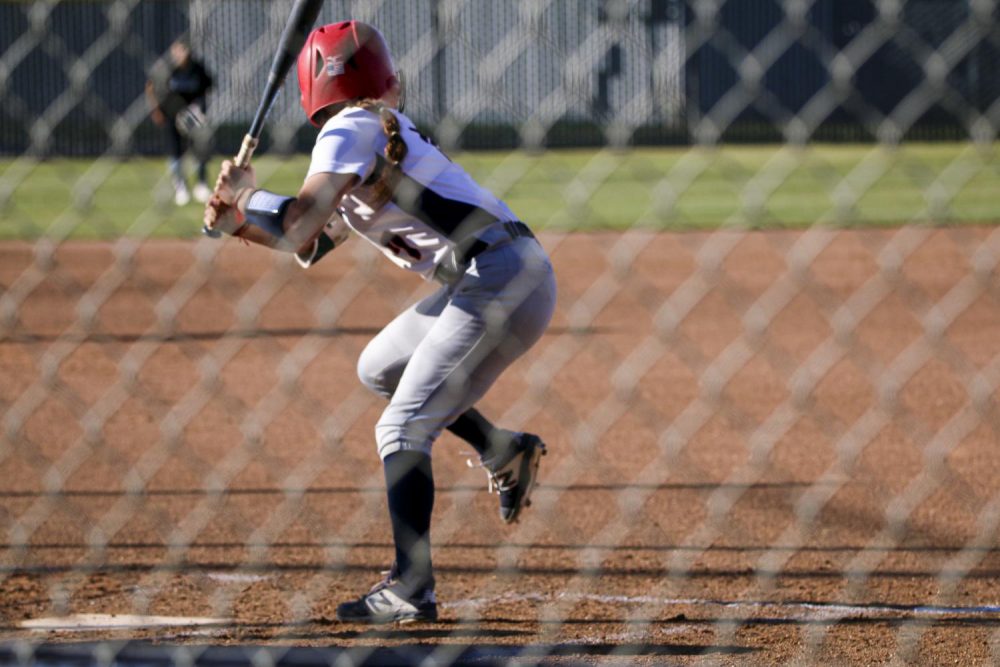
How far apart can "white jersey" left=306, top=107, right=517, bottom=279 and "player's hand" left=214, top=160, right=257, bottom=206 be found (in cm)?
30

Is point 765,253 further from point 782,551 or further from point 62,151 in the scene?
point 62,151

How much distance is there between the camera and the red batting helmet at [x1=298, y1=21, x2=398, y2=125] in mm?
3445

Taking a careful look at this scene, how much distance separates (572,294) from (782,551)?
16.8 ft

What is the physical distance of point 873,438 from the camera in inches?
223

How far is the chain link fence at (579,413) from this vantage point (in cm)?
356

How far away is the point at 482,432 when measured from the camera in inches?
163

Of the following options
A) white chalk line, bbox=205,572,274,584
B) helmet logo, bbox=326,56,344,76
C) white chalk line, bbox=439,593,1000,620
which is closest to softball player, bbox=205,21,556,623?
helmet logo, bbox=326,56,344,76

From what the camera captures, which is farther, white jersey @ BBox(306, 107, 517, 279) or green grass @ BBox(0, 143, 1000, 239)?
green grass @ BBox(0, 143, 1000, 239)

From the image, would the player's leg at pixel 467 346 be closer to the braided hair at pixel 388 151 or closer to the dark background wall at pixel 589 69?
the braided hair at pixel 388 151

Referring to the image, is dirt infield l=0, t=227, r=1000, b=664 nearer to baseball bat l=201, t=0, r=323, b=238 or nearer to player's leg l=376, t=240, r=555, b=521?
player's leg l=376, t=240, r=555, b=521

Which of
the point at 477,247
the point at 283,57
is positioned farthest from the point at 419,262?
the point at 283,57

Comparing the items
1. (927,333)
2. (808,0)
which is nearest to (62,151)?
(927,333)

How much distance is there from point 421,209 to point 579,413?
9.58 feet

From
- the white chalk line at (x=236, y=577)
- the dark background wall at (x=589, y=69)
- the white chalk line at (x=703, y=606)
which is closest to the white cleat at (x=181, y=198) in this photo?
the dark background wall at (x=589, y=69)
